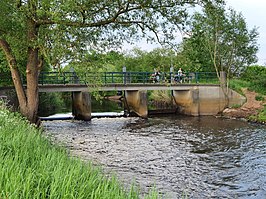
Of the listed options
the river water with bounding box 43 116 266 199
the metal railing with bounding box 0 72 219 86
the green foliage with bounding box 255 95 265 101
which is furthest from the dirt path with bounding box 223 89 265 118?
the metal railing with bounding box 0 72 219 86

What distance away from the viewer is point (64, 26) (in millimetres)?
13148

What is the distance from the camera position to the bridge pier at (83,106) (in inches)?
993

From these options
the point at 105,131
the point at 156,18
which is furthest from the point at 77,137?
the point at 156,18

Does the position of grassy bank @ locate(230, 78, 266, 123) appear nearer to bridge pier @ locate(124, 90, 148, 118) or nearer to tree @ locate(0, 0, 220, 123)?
bridge pier @ locate(124, 90, 148, 118)

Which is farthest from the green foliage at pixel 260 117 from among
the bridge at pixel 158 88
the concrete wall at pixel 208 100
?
the concrete wall at pixel 208 100

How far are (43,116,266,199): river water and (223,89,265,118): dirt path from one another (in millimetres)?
1742

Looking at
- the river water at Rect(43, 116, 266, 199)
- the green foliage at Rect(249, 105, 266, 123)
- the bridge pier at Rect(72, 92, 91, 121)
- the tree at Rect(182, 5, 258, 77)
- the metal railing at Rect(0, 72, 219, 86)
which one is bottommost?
the river water at Rect(43, 116, 266, 199)

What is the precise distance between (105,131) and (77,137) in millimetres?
2632

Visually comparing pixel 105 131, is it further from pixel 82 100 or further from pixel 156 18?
pixel 156 18

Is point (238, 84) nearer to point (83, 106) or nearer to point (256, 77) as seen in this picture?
point (256, 77)

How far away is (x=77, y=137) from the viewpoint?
17.9 metres

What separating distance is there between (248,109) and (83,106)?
1194 centimetres

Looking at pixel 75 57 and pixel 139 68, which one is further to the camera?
pixel 139 68

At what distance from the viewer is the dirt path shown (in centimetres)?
2520
